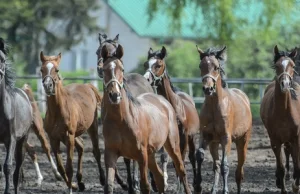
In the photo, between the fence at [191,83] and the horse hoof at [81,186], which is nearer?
the horse hoof at [81,186]

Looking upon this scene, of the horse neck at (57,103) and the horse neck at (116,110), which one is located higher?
the horse neck at (57,103)

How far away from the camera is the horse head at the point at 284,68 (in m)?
13.3

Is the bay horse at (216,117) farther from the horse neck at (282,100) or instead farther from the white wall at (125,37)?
the white wall at (125,37)

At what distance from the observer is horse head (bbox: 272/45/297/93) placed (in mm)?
13320

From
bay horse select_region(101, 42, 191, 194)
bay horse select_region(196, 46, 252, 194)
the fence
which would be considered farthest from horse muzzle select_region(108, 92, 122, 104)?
the fence

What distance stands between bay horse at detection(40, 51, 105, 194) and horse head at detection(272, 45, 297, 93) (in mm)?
3285

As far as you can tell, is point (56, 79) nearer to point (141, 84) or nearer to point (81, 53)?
point (141, 84)

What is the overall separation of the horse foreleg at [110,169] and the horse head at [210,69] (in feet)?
7.84

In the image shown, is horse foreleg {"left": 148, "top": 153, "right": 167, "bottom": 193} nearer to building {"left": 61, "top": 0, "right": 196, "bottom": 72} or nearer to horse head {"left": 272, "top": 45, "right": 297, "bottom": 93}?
horse head {"left": 272, "top": 45, "right": 297, "bottom": 93}

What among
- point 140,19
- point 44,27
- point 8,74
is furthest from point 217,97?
point 140,19

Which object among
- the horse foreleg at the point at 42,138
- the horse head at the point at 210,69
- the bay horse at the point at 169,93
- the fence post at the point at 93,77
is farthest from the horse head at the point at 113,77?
the fence post at the point at 93,77

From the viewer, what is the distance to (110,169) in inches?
429

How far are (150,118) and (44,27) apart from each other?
114 ft

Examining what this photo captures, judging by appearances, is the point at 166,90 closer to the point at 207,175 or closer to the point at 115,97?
the point at 207,175
